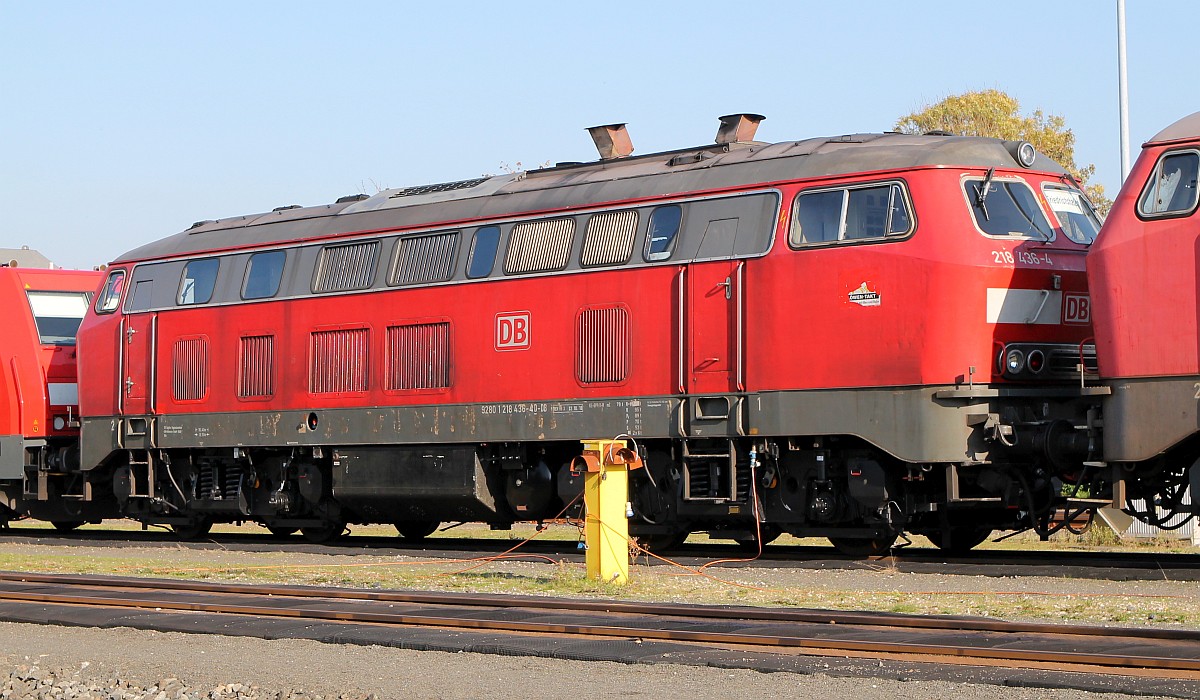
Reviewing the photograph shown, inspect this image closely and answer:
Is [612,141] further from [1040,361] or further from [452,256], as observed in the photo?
[1040,361]

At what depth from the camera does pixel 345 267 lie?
68.6 feet

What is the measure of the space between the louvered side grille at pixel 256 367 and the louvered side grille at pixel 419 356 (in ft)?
7.34

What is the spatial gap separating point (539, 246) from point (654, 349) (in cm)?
213

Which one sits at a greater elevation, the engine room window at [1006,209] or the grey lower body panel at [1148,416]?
the engine room window at [1006,209]

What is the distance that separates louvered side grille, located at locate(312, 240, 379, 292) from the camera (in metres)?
20.6

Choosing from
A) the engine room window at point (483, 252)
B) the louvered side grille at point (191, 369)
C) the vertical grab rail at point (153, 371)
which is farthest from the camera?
the vertical grab rail at point (153, 371)

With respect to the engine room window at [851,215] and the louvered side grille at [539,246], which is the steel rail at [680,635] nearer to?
the engine room window at [851,215]

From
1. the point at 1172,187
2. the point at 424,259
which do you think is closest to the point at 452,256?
the point at 424,259

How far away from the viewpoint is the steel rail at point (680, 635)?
29.8 feet

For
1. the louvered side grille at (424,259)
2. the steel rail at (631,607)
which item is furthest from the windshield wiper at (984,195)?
the louvered side grille at (424,259)

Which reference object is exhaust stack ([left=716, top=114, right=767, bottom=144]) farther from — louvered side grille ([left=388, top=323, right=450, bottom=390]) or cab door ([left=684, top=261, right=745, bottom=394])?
louvered side grille ([left=388, top=323, right=450, bottom=390])

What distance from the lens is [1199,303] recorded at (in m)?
13.8

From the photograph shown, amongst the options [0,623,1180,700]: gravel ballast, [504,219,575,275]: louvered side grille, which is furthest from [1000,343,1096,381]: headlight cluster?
[0,623,1180,700]: gravel ballast

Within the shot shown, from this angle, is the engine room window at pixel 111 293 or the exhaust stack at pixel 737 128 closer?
the exhaust stack at pixel 737 128
